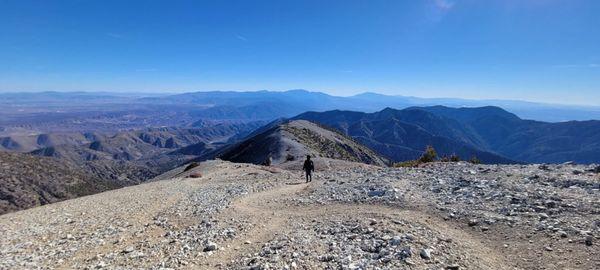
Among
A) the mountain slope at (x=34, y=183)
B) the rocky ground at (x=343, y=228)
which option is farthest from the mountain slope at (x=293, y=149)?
the mountain slope at (x=34, y=183)

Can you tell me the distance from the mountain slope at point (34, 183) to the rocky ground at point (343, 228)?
101 metres

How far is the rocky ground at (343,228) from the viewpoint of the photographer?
12141 millimetres

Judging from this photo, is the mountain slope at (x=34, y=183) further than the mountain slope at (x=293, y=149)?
Yes

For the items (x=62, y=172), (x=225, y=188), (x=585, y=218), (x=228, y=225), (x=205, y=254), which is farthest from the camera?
(x=62, y=172)

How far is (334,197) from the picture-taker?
21.3m

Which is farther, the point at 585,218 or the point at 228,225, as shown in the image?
the point at 228,225

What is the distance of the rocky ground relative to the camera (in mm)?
12141

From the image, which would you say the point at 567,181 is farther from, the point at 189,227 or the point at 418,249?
the point at 189,227

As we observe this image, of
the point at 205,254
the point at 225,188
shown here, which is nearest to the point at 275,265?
the point at 205,254

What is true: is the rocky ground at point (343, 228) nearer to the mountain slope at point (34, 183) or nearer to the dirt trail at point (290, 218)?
the dirt trail at point (290, 218)

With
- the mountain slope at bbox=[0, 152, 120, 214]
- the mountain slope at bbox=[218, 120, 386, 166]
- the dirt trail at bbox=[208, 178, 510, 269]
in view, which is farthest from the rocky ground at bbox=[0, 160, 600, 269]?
the mountain slope at bbox=[0, 152, 120, 214]

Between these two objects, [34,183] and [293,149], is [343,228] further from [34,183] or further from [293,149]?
[34,183]

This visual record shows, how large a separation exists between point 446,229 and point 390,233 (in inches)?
96.6

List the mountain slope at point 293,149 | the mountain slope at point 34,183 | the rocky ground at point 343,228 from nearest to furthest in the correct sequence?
the rocky ground at point 343,228, the mountain slope at point 293,149, the mountain slope at point 34,183
